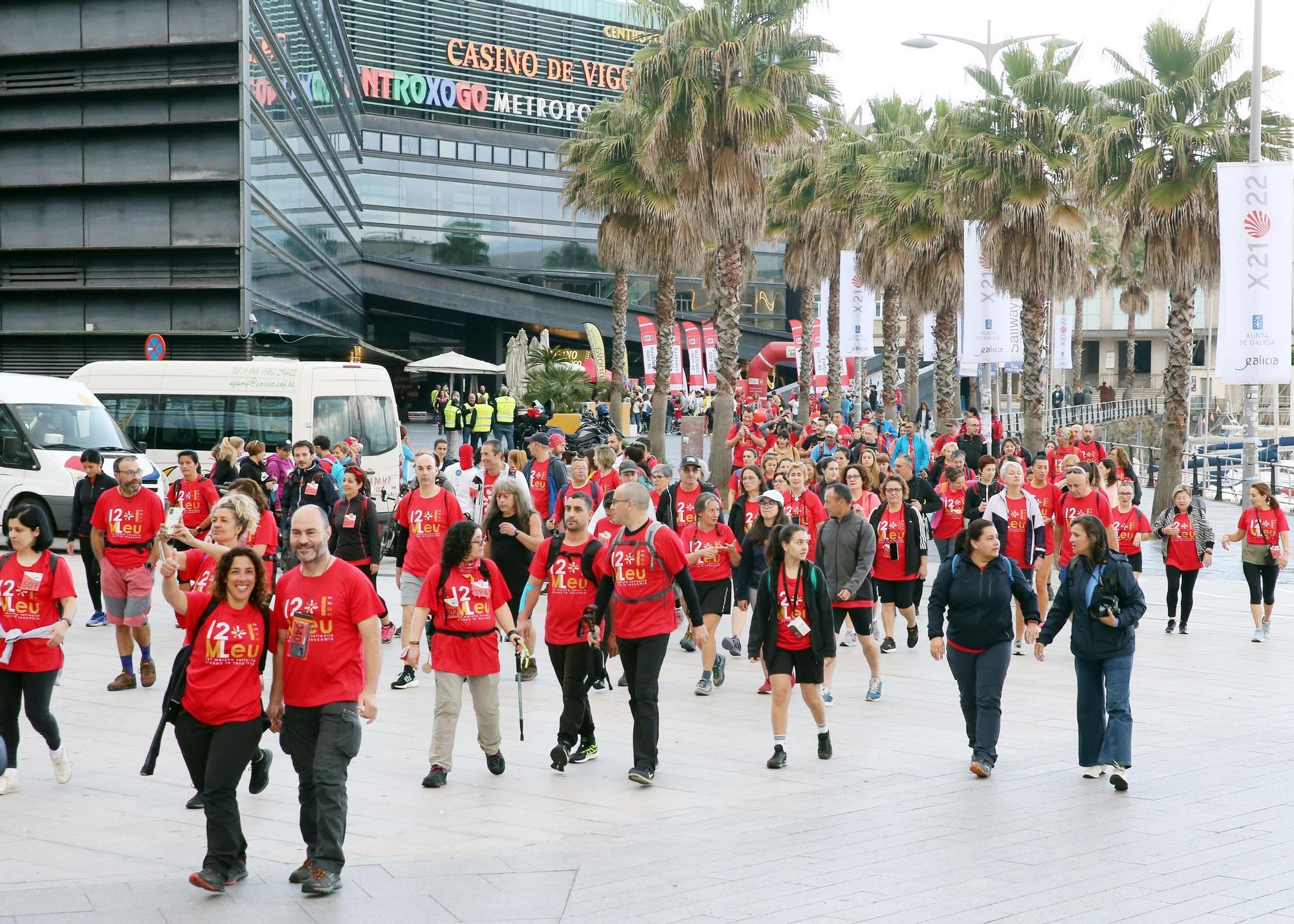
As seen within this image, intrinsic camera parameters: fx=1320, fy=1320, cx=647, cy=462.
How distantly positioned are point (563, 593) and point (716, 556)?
2.63 metres

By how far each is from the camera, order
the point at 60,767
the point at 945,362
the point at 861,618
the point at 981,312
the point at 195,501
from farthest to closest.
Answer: the point at 945,362, the point at 981,312, the point at 195,501, the point at 861,618, the point at 60,767

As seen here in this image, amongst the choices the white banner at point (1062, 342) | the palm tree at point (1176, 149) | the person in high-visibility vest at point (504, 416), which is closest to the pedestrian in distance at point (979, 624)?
the palm tree at point (1176, 149)

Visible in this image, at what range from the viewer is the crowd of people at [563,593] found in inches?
234

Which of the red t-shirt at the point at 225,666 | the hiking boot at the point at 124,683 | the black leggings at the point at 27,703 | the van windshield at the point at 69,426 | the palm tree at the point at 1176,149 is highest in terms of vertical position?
the palm tree at the point at 1176,149

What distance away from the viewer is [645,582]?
809cm

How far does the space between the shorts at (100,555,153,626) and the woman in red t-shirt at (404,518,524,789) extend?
131 inches

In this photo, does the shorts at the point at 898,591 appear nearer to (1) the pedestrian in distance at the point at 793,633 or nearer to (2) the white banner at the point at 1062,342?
(1) the pedestrian in distance at the point at 793,633

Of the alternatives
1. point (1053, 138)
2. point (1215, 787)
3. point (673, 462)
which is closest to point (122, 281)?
point (673, 462)

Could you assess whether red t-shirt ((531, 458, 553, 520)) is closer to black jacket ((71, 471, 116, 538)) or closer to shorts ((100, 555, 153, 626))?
black jacket ((71, 471, 116, 538))

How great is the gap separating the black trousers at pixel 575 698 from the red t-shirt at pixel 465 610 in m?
0.63

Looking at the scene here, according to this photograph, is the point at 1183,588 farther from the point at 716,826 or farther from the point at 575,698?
the point at 716,826

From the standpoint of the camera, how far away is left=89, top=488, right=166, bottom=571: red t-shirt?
10.1 m

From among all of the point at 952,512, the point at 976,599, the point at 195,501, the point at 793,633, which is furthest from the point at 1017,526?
the point at 195,501

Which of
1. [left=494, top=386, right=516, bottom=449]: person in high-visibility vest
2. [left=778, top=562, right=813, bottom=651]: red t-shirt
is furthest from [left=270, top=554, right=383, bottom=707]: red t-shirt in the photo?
[left=494, top=386, right=516, bottom=449]: person in high-visibility vest
